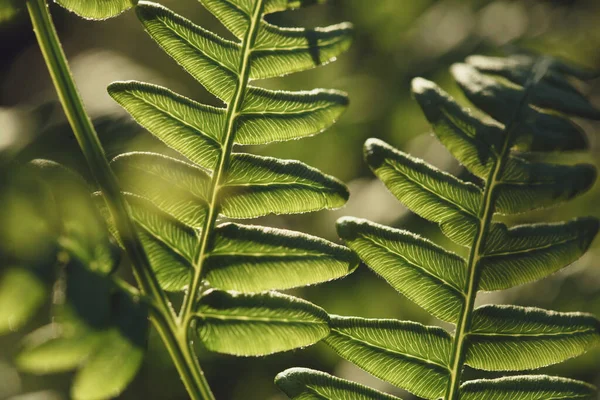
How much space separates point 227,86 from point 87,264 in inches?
14.8

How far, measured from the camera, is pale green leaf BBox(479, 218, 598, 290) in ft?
3.32

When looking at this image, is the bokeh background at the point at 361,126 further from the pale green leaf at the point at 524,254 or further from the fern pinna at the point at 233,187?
the pale green leaf at the point at 524,254

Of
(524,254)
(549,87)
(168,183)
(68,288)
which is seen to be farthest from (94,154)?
(549,87)

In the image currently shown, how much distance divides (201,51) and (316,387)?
54cm

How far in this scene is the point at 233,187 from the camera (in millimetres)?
988

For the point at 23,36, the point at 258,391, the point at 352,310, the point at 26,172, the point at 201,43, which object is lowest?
the point at 258,391

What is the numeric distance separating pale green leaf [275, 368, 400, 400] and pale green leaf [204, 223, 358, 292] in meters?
0.13

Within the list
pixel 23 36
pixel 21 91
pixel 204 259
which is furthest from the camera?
pixel 23 36

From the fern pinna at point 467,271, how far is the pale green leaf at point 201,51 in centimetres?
25

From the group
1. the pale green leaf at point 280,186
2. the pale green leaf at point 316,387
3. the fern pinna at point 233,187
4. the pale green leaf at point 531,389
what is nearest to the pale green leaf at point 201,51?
the fern pinna at point 233,187

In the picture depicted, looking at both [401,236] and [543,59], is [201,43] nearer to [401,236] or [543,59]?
[401,236]

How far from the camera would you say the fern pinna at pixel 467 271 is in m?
0.98

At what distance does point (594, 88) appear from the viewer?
93.6 inches

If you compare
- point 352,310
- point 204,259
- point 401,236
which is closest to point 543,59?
point 401,236
